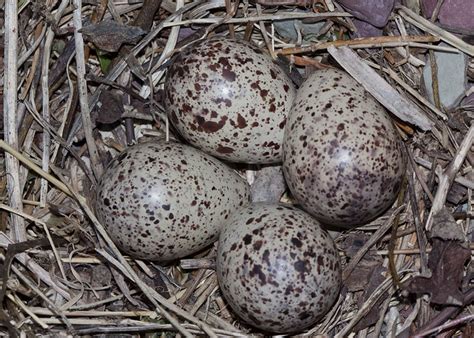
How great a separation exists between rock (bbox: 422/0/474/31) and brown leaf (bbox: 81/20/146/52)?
3.22 ft

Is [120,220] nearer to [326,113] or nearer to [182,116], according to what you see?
[182,116]

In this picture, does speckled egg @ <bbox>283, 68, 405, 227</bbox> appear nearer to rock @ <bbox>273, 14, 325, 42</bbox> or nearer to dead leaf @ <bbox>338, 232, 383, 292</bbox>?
dead leaf @ <bbox>338, 232, 383, 292</bbox>

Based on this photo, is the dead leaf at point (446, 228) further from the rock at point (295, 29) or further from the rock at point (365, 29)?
the rock at point (295, 29)

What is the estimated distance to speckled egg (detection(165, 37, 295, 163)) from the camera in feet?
9.06

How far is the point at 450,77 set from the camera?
2.92m

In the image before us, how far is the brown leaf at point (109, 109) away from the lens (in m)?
3.03

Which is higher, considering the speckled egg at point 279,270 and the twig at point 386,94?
the twig at point 386,94

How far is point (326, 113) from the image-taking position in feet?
8.95

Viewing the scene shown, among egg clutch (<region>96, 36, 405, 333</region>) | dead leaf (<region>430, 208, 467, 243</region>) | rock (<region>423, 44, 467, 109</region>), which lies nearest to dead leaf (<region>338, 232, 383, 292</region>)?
egg clutch (<region>96, 36, 405, 333</region>)

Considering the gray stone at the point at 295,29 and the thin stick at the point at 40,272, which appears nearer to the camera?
the thin stick at the point at 40,272

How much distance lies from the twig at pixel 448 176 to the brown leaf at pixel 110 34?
113cm

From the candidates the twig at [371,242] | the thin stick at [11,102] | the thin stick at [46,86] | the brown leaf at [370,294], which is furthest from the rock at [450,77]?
the thin stick at [11,102]

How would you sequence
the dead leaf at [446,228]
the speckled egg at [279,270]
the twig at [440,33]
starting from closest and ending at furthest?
the speckled egg at [279,270], the dead leaf at [446,228], the twig at [440,33]

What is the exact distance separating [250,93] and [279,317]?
2.34ft
